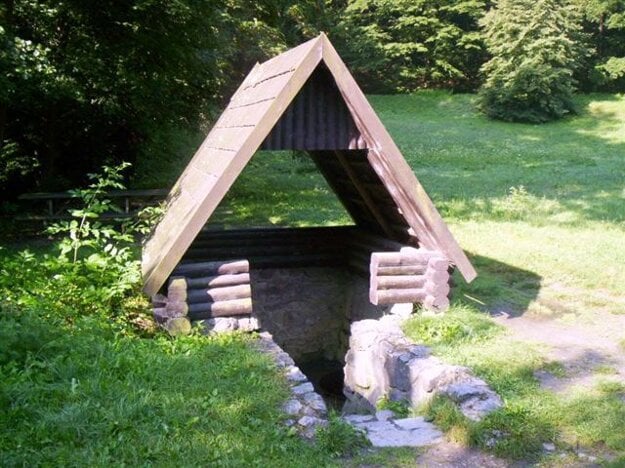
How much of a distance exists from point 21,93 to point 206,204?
21.3ft

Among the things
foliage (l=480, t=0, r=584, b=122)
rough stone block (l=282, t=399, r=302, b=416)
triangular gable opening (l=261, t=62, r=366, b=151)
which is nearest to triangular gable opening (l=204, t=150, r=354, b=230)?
triangular gable opening (l=261, t=62, r=366, b=151)

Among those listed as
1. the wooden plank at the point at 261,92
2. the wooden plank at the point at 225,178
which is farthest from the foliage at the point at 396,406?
the wooden plank at the point at 261,92

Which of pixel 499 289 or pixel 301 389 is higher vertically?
pixel 499 289

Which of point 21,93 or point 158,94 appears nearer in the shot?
point 21,93

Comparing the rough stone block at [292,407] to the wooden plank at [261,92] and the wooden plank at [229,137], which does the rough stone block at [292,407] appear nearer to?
the wooden plank at [229,137]

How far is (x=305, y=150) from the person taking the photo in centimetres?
704

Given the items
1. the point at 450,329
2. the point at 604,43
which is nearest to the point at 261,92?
the point at 450,329

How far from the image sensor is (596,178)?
19125 millimetres

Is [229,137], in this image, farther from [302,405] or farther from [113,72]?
[113,72]

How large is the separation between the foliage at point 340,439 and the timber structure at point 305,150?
219 cm

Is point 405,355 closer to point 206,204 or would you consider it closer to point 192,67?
point 206,204

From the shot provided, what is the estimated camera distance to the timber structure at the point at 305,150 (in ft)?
20.3

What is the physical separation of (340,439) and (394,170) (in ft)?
9.41

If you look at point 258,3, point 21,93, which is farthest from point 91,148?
point 258,3
